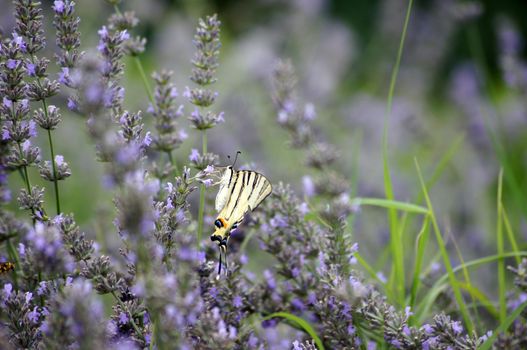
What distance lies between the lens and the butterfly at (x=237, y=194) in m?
1.51

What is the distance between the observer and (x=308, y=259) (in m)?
1.75

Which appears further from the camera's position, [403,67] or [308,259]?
[403,67]

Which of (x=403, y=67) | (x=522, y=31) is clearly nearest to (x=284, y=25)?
(x=403, y=67)

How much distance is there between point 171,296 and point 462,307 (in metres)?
0.85

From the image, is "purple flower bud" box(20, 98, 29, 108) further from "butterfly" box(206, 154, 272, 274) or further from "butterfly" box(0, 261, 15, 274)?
"butterfly" box(206, 154, 272, 274)

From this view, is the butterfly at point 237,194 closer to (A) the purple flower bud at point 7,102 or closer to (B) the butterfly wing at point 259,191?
(B) the butterfly wing at point 259,191

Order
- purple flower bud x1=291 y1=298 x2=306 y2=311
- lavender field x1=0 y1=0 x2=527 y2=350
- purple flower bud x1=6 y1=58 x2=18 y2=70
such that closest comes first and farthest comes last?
1. lavender field x1=0 y1=0 x2=527 y2=350
2. purple flower bud x1=6 y1=58 x2=18 y2=70
3. purple flower bud x1=291 y1=298 x2=306 y2=311

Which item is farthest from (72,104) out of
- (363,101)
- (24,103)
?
(363,101)

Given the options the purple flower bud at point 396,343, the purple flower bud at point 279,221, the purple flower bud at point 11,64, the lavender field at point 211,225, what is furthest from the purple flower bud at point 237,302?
the purple flower bud at point 11,64

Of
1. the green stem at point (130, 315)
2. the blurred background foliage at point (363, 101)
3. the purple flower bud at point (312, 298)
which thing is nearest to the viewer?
the green stem at point (130, 315)

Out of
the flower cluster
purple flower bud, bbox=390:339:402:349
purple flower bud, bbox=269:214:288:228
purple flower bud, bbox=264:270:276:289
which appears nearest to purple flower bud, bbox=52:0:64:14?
the flower cluster

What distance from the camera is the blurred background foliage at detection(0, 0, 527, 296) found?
131 inches

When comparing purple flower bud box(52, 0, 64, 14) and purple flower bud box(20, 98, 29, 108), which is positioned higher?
purple flower bud box(52, 0, 64, 14)

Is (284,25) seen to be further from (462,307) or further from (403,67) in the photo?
(462,307)
